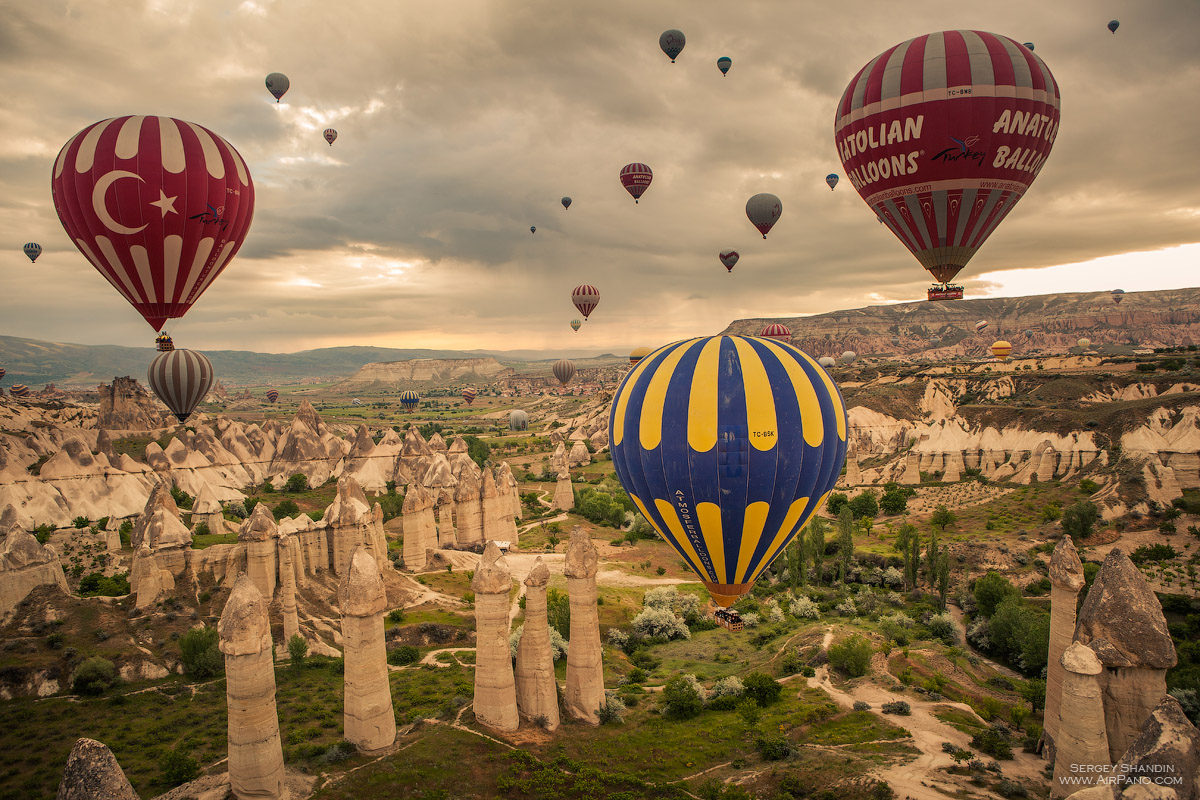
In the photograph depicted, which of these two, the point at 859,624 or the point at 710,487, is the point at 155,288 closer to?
the point at 710,487

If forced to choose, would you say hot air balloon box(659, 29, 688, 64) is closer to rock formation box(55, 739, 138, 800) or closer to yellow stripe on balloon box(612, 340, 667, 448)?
yellow stripe on balloon box(612, 340, 667, 448)

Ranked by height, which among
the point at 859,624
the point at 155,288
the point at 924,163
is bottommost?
the point at 859,624

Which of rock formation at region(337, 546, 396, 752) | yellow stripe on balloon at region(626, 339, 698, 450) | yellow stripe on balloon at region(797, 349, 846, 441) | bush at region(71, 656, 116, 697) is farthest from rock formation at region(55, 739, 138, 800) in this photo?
yellow stripe on balloon at region(797, 349, 846, 441)

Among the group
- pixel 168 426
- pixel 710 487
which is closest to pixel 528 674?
pixel 710 487

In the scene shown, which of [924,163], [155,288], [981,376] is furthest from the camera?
[981,376]

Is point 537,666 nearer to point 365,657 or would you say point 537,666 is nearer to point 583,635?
point 583,635

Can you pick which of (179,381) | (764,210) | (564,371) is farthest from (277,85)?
(564,371)
